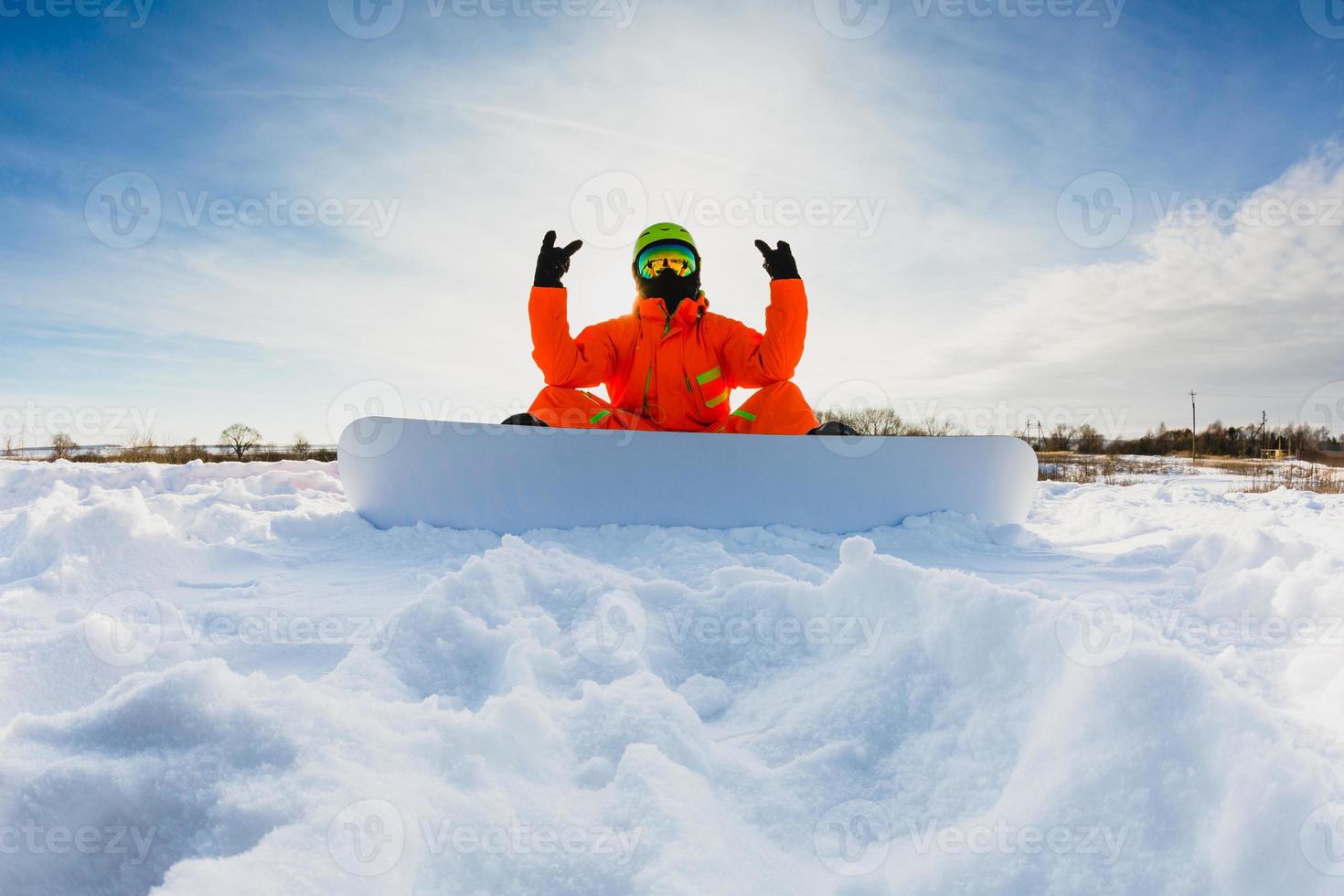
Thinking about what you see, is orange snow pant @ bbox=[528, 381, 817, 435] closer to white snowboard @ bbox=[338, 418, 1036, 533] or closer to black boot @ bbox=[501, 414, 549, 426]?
black boot @ bbox=[501, 414, 549, 426]

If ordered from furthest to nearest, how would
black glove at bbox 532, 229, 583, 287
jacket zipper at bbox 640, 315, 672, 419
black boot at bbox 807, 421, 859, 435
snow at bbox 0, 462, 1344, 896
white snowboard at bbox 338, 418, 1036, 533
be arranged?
jacket zipper at bbox 640, 315, 672, 419
black glove at bbox 532, 229, 583, 287
black boot at bbox 807, 421, 859, 435
white snowboard at bbox 338, 418, 1036, 533
snow at bbox 0, 462, 1344, 896

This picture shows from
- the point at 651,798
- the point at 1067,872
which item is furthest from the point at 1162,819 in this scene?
the point at 651,798

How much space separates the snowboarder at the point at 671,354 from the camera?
3936mm

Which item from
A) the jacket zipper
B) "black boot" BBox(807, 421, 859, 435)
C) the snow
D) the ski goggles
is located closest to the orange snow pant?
the jacket zipper

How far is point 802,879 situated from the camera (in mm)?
885

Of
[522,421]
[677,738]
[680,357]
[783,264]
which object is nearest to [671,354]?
[680,357]

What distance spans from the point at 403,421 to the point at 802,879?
3.07 m

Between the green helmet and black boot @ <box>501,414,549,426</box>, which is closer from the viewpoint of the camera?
black boot @ <box>501,414,549,426</box>

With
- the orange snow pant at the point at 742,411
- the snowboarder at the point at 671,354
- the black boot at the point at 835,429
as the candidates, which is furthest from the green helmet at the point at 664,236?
the black boot at the point at 835,429

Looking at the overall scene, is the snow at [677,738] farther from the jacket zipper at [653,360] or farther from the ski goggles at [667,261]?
the ski goggles at [667,261]

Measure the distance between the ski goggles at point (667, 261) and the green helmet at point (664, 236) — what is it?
0.14ft

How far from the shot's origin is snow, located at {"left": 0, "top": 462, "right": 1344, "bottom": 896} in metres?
0.84

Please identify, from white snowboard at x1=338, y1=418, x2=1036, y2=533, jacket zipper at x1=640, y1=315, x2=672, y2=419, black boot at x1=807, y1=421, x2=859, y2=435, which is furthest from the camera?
jacket zipper at x1=640, y1=315, x2=672, y2=419

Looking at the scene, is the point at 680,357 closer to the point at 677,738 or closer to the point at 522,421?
the point at 522,421
